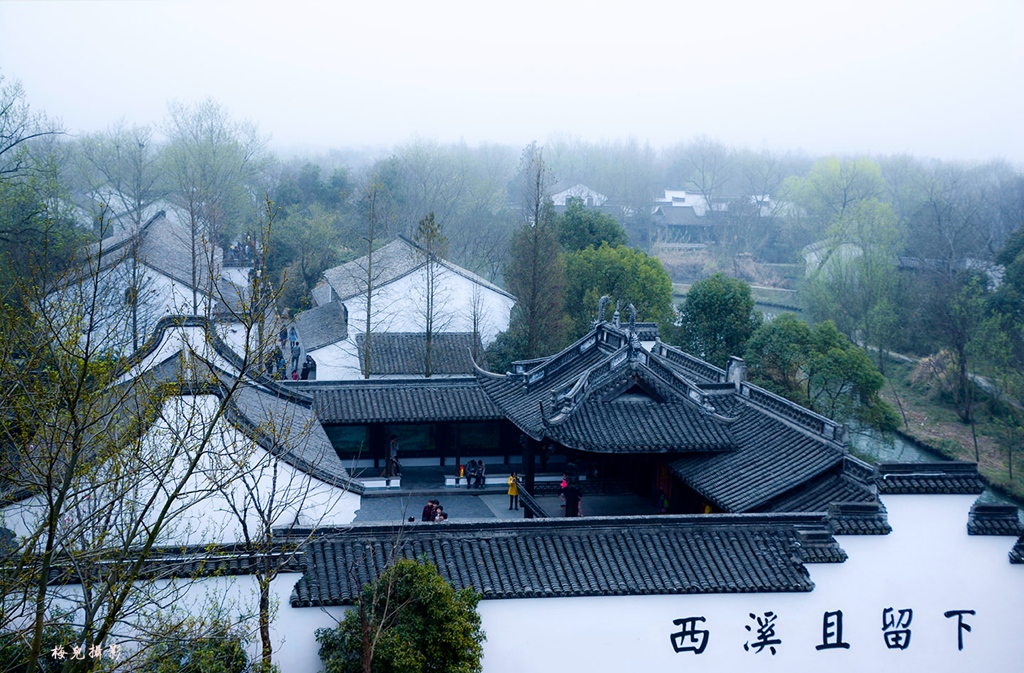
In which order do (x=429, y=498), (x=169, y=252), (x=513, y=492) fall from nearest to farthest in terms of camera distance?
1. (x=513, y=492)
2. (x=429, y=498)
3. (x=169, y=252)

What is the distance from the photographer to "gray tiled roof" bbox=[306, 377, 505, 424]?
61.0ft

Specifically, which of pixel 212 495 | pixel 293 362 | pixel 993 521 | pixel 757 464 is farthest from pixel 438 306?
pixel 993 521

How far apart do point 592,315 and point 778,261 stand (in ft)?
116

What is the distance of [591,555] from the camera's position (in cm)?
1073

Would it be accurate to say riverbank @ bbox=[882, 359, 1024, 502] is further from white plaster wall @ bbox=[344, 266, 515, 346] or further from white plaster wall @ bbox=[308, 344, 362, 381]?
white plaster wall @ bbox=[308, 344, 362, 381]

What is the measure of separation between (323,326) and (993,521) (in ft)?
69.0

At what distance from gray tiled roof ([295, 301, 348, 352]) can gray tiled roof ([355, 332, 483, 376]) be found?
134 cm

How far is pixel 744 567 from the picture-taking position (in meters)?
10.8

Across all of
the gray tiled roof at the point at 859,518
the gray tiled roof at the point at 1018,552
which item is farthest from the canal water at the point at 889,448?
the gray tiled roof at the point at 859,518

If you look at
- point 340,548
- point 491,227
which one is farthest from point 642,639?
point 491,227

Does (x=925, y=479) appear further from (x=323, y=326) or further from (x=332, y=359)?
(x=323, y=326)

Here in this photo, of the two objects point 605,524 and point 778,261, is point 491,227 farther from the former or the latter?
point 605,524

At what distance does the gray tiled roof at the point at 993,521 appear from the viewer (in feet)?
37.2

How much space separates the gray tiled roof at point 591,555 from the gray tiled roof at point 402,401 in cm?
806
